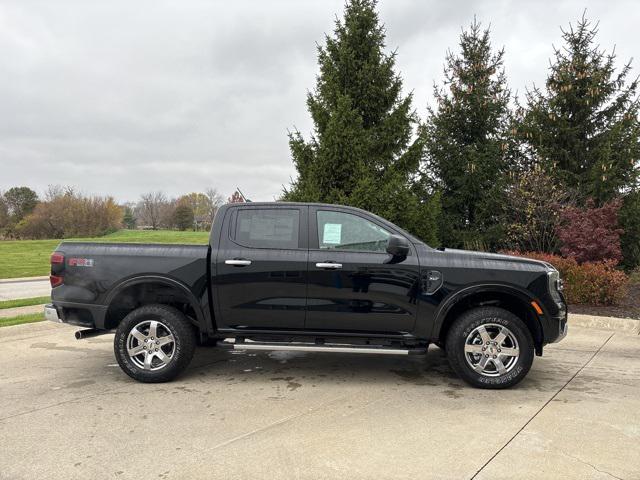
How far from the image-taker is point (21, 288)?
14.0 meters

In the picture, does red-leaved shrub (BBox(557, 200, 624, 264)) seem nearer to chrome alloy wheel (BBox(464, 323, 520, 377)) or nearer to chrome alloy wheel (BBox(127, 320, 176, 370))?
chrome alloy wheel (BBox(464, 323, 520, 377))

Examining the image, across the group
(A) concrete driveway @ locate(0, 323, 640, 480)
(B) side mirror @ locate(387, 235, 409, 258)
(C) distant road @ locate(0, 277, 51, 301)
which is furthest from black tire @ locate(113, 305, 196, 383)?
(C) distant road @ locate(0, 277, 51, 301)

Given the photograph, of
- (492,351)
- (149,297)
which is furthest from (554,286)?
(149,297)

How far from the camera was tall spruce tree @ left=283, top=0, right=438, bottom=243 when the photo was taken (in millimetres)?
10695

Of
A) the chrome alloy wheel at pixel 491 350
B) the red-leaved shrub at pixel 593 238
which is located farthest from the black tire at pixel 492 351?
the red-leaved shrub at pixel 593 238

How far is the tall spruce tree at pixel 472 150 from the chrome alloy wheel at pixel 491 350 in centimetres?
1022

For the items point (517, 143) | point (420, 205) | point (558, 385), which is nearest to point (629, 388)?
point (558, 385)

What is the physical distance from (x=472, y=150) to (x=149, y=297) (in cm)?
1238

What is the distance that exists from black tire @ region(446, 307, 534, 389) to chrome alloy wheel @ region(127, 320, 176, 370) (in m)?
2.88

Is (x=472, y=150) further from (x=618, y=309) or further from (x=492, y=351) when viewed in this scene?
(x=492, y=351)

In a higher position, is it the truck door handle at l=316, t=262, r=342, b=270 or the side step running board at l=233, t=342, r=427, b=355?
the truck door handle at l=316, t=262, r=342, b=270

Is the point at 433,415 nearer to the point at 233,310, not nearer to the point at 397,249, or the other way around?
the point at 397,249

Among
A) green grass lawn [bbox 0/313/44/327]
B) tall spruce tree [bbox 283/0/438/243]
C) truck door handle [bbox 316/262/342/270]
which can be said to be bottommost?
green grass lawn [bbox 0/313/44/327]

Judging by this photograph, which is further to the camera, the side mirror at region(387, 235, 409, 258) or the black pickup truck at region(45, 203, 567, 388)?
the black pickup truck at region(45, 203, 567, 388)
